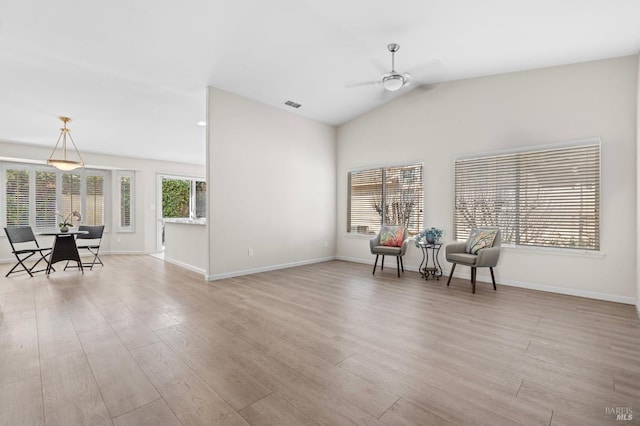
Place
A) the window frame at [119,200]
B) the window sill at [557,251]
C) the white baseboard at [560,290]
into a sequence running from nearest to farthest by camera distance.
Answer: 1. the white baseboard at [560,290]
2. the window sill at [557,251]
3. the window frame at [119,200]

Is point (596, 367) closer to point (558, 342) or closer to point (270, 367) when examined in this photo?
point (558, 342)

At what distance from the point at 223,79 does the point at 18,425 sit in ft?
14.0

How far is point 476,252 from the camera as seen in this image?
171 inches

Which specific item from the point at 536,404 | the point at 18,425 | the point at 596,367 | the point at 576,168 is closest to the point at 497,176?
the point at 576,168

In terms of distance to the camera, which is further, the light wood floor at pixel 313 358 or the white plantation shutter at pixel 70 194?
the white plantation shutter at pixel 70 194

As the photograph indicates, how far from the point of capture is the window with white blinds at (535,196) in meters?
3.95

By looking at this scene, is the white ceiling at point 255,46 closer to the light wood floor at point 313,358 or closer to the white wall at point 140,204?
the white wall at point 140,204

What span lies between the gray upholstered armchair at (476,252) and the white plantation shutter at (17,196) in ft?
29.4

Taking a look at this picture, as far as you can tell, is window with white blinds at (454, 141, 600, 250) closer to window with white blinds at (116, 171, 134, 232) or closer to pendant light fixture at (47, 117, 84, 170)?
pendant light fixture at (47, 117, 84, 170)

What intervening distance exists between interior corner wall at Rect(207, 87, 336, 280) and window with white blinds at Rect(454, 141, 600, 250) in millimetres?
2787

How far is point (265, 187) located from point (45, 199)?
18.8 ft

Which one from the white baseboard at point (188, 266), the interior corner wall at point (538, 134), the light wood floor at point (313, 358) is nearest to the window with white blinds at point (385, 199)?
the interior corner wall at point (538, 134)

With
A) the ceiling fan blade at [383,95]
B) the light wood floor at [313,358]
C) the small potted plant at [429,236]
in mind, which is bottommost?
the light wood floor at [313,358]

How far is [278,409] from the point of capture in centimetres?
166
